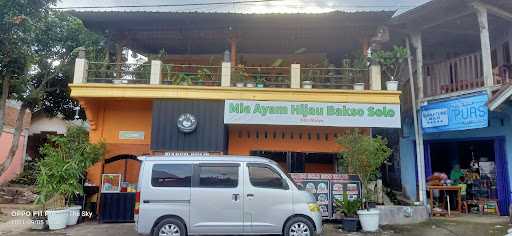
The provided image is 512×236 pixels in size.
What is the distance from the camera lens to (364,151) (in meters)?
Answer: 9.56

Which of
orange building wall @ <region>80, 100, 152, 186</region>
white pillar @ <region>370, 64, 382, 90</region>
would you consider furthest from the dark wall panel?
white pillar @ <region>370, 64, 382, 90</region>

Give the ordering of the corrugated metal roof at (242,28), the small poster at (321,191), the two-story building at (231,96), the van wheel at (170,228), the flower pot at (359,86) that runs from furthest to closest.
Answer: the corrugated metal roof at (242,28) → the flower pot at (359,86) → the two-story building at (231,96) → the small poster at (321,191) → the van wheel at (170,228)

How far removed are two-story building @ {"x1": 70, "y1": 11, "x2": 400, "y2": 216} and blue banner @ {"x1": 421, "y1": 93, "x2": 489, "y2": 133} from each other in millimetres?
1230

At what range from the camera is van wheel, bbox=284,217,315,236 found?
785 cm

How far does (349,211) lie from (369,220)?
57cm

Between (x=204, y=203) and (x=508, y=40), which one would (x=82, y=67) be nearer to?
(x=204, y=203)

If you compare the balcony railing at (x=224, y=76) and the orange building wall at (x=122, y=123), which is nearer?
the balcony railing at (x=224, y=76)

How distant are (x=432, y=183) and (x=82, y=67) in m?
10.8

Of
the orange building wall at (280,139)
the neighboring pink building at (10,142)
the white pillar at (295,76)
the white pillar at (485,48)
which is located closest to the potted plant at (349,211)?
the orange building wall at (280,139)

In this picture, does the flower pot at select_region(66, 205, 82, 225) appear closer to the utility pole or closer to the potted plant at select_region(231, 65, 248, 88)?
the potted plant at select_region(231, 65, 248, 88)

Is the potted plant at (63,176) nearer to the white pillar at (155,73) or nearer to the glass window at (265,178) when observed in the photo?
the white pillar at (155,73)

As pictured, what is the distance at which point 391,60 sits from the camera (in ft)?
37.5

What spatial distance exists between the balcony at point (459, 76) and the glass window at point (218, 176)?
707cm

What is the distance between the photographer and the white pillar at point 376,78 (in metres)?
11.2
